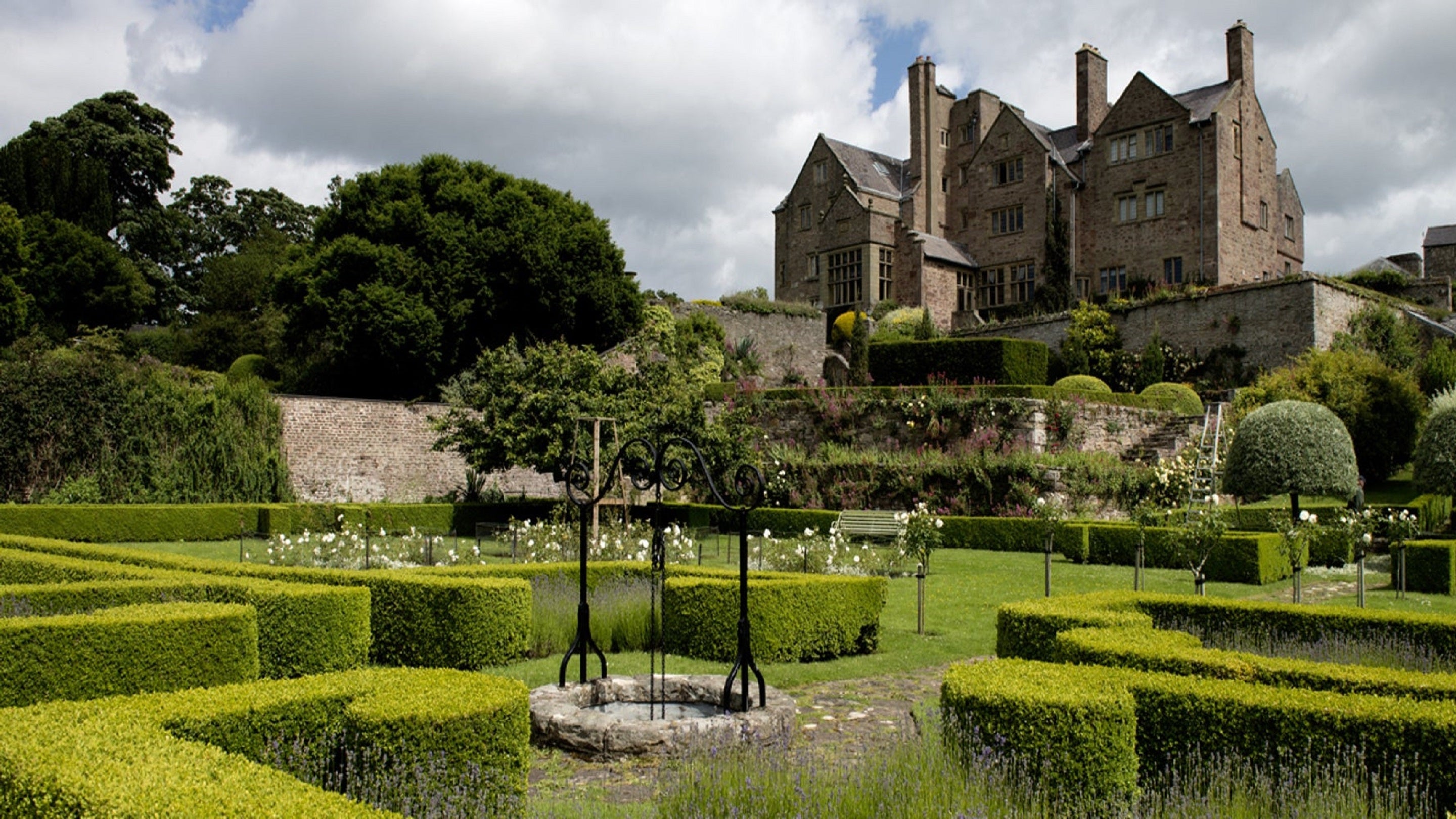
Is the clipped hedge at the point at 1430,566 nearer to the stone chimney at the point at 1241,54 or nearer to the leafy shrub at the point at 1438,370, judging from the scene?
the leafy shrub at the point at 1438,370

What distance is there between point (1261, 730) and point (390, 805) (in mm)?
3948

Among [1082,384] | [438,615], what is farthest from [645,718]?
[1082,384]

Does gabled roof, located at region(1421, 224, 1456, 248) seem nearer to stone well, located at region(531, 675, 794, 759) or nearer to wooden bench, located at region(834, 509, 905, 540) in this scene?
wooden bench, located at region(834, 509, 905, 540)

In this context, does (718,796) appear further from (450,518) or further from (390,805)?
(450,518)

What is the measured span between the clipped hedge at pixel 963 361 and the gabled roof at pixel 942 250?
13517mm

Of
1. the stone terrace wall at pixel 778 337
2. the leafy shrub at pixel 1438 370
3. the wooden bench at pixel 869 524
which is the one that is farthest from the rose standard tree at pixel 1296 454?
the stone terrace wall at pixel 778 337

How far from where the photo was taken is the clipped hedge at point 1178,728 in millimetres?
4535

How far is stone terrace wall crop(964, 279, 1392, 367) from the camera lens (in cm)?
2694

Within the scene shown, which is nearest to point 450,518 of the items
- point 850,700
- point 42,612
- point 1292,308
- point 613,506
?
point 613,506

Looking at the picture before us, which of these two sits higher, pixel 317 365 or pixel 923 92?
pixel 923 92

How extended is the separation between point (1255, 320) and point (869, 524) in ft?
50.5

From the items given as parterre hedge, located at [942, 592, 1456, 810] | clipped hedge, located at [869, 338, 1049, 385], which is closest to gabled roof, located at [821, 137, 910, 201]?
clipped hedge, located at [869, 338, 1049, 385]

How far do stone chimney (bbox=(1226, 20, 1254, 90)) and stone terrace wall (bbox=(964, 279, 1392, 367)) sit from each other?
34.6 feet

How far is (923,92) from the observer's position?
138 ft
